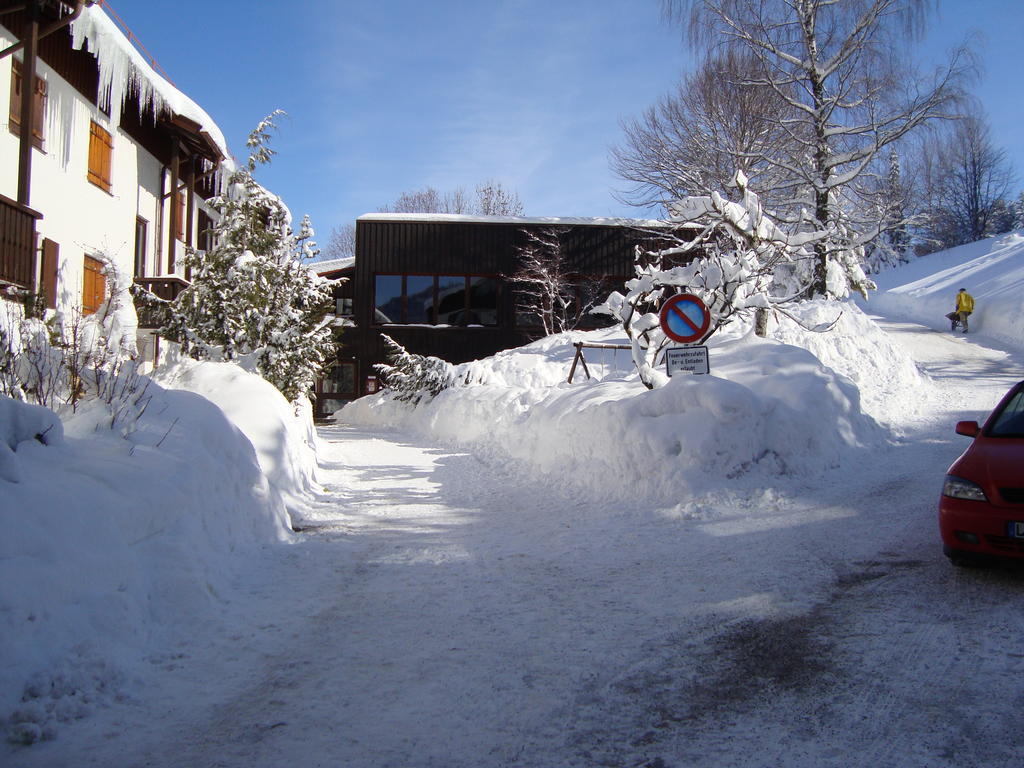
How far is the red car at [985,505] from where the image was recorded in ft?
15.9

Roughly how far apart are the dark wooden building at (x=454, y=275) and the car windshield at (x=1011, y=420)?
2042cm

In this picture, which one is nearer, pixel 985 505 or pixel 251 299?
pixel 985 505

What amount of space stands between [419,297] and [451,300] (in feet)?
3.73

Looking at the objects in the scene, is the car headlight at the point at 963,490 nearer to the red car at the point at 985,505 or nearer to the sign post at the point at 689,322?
the red car at the point at 985,505

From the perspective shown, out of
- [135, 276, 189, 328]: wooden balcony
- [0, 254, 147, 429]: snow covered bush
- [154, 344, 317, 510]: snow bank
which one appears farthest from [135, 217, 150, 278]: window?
[0, 254, 147, 429]: snow covered bush

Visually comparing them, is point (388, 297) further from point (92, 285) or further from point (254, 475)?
point (254, 475)

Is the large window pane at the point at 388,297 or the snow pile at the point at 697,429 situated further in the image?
the large window pane at the point at 388,297

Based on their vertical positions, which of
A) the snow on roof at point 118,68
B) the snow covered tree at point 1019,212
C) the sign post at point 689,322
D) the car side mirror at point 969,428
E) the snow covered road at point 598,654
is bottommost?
the snow covered road at point 598,654

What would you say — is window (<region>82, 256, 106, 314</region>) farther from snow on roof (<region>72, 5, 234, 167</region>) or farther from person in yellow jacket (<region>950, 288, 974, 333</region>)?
person in yellow jacket (<region>950, 288, 974, 333</region>)

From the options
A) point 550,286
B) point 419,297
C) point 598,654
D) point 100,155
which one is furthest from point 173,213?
point 598,654

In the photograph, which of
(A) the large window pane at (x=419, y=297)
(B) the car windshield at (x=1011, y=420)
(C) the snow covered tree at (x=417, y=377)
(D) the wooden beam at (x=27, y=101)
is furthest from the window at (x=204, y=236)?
(B) the car windshield at (x=1011, y=420)

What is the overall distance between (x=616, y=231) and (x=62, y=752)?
2520 cm

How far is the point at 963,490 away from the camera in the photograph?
5.15 m

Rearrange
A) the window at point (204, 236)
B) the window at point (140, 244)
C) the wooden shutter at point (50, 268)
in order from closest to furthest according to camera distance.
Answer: the wooden shutter at point (50, 268) < the window at point (140, 244) < the window at point (204, 236)
